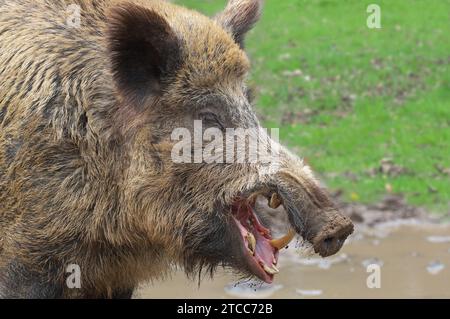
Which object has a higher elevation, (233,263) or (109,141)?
(109,141)

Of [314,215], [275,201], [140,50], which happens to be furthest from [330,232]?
[140,50]

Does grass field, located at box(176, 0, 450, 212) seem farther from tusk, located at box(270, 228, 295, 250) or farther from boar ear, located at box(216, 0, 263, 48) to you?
tusk, located at box(270, 228, 295, 250)

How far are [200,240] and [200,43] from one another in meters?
1.10

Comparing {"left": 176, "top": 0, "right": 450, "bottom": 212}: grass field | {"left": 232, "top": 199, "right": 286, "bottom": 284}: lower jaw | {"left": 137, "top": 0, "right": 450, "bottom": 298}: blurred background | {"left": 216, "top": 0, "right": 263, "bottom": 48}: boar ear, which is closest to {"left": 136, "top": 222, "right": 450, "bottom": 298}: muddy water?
{"left": 137, "top": 0, "right": 450, "bottom": 298}: blurred background

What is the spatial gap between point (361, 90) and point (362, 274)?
235 inches

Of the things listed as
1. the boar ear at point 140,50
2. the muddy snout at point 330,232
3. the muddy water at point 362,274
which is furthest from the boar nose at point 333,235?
the muddy water at point 362,274

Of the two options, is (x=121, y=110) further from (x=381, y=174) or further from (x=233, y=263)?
(x=381, y=174)

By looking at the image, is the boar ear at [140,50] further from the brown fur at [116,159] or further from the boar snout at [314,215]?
the boar snout at [314,215]

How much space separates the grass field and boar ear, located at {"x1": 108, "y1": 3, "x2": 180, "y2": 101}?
5661 millimetres

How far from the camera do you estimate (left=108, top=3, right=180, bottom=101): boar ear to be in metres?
5.23

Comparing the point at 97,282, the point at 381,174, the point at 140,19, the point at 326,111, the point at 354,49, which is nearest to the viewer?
the point at 140,19

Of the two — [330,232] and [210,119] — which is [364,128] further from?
[330,232]

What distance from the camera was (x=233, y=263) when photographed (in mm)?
5254

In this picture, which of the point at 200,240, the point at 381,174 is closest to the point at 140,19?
the point at 200,240
